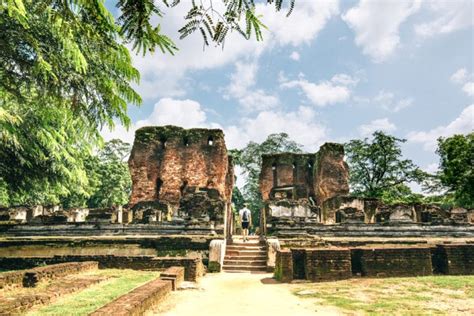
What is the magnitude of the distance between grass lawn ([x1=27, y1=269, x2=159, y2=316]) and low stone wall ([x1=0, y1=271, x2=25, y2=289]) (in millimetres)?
1196

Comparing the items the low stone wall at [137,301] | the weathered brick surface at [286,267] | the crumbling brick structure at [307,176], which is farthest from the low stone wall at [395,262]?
the crumbling brick structure at [307,176]

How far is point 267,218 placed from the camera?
13.4 m

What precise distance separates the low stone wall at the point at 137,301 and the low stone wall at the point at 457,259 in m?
6.13

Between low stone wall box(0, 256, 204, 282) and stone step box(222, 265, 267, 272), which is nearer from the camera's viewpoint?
low stone wall box(0, 256, 204, 282)

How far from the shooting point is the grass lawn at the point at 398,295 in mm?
4297

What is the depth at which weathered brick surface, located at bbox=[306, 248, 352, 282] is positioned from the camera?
22.9ft

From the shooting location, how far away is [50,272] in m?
6.26

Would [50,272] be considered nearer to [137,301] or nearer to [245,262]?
[137,301]

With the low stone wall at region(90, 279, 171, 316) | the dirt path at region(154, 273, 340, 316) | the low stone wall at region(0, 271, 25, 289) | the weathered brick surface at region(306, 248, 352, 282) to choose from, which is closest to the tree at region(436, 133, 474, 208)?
the weathered brick surface at region(306, 248, 352, 282)

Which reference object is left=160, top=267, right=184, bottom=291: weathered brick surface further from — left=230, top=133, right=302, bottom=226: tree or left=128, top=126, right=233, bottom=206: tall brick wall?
left=230, top=133, right=302, bottom=226: tree

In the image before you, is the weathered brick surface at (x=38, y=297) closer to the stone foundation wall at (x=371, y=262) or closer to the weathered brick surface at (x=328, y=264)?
the stone foundation wall at (x=371, y=262)

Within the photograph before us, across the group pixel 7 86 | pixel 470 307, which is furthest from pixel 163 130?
pixel 470 307

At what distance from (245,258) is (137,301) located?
6724mm

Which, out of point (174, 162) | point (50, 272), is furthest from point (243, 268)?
point (174, 162)
